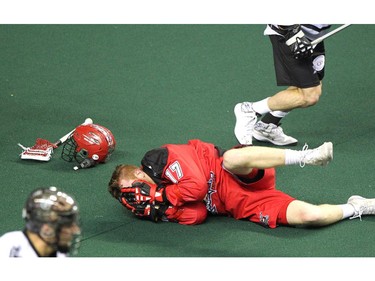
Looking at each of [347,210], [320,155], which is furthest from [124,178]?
[347,210]

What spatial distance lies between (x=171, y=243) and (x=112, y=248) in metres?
0.31

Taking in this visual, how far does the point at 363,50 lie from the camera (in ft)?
26.1

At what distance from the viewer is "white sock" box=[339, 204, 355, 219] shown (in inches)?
193

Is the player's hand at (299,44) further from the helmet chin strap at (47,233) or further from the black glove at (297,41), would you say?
the helmet chin strap at (47,233)

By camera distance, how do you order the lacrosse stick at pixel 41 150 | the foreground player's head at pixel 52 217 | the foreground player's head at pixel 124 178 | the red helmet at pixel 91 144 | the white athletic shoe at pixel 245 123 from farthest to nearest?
1. the white athletic shoe at pixel 245 123
2. the lacrosse stick at pixel 41 150
3. the red helmet at pixel 91 144
4. the foreground player's head at pixel 124 178
5. the foreground player's head at pixel 52 217

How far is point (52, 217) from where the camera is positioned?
316 cm

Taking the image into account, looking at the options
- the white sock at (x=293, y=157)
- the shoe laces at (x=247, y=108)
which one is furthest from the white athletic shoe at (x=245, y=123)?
the white sock at (x=293, y=157)

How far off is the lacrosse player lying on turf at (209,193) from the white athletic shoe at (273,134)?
113cm

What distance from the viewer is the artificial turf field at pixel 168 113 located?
15.7 feet

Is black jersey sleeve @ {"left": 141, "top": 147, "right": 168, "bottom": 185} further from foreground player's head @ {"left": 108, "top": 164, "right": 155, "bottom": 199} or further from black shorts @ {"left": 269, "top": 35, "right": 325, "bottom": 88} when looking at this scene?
black shorts @ {"left": 269, "top": 35, "right": 325, "bottom": 88}

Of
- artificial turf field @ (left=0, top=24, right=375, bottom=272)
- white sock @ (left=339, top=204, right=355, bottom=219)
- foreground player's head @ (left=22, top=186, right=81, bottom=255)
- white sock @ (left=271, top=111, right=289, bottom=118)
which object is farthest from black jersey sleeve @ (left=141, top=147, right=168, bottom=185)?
foreground player's head @ (left=22, top=186, right=81, bottom=255)

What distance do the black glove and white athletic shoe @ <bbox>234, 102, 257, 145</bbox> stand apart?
1.78 ft

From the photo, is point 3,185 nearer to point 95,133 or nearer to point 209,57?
point 95,133

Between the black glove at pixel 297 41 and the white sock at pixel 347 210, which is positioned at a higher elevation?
the black glove at pixel 297 41
